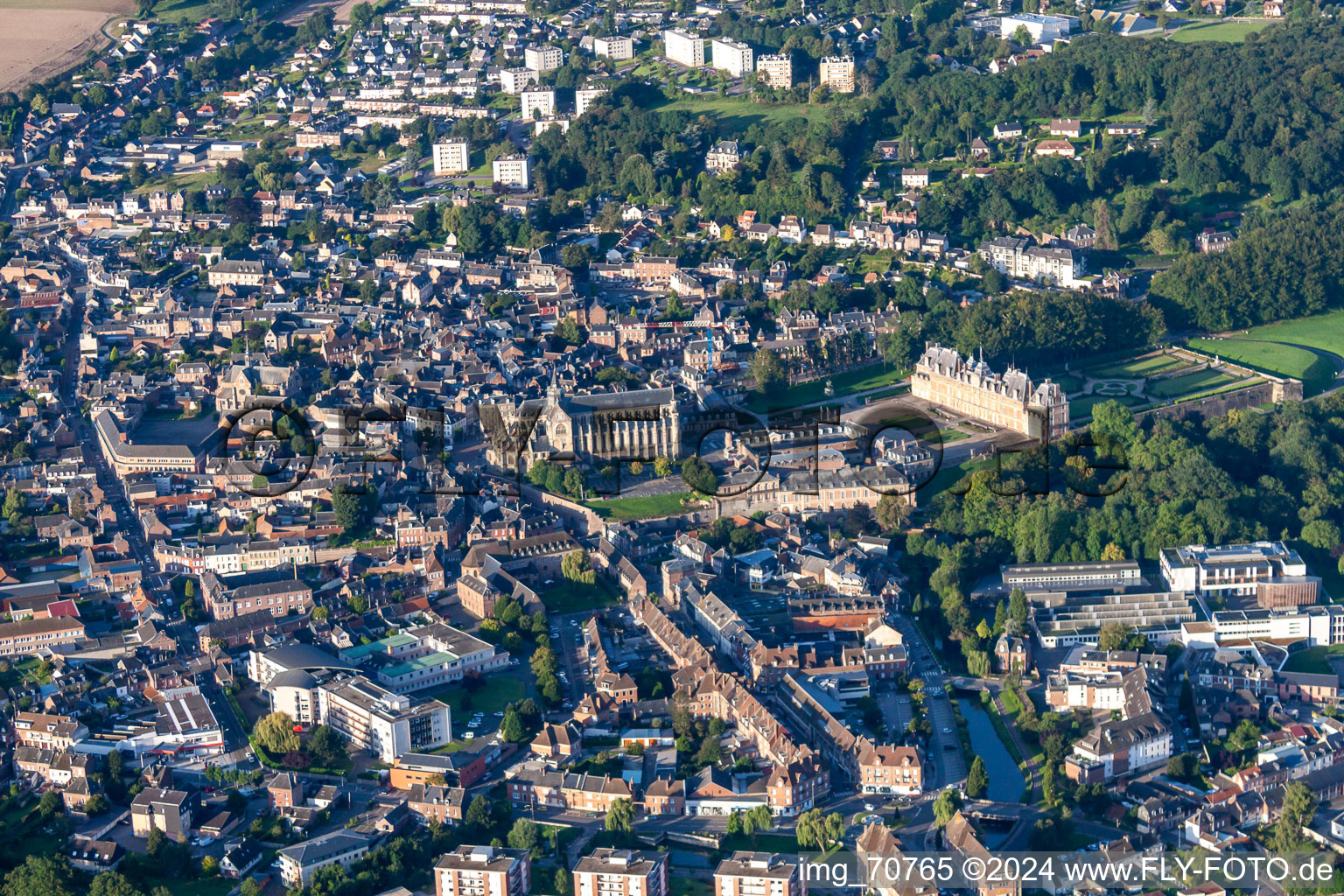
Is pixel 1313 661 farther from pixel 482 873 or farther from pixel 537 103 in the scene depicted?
pixel 537 103

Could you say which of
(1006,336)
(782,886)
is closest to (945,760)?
(782,886)

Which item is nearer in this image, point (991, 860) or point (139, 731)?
point (991, 860)

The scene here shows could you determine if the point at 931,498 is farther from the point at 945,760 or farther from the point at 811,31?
the point at 811,31

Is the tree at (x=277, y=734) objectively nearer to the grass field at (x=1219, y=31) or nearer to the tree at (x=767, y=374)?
the tree at (x=767, y=374)

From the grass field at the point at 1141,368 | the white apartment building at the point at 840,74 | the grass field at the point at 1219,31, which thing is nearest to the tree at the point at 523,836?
the grass field at the point at 1141,368

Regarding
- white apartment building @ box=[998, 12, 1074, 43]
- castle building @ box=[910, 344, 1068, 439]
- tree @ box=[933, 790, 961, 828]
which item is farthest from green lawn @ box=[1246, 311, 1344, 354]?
tree @ box=[933, 790, 961, 828]
